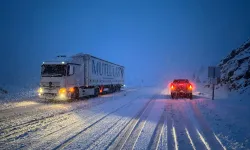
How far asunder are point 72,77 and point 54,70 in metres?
1.65

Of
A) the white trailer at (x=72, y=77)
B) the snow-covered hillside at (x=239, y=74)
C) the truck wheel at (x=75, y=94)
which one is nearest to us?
the white trailer at (x=72, y=77)

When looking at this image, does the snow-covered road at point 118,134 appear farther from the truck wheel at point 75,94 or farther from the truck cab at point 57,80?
the truck wheel at point 75,94

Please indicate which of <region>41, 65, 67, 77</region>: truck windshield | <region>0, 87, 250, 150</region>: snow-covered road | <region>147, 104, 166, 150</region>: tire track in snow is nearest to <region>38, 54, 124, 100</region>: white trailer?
<region>41, 65, 67, 77</region>: truck windshield

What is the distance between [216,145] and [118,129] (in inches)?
133

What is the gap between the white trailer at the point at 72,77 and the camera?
1873 cm

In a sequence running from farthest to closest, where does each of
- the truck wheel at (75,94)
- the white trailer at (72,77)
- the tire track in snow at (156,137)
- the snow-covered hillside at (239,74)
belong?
the snow-covered hillside at (239,74) → the truck wheel at (75,94) → the white trailer at (72,77) → the tire track in snow at (156,137)

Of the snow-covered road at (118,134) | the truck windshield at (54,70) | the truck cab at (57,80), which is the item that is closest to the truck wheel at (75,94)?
the truck cab at (57,80)

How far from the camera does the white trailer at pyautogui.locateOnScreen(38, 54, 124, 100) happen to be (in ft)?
61.5

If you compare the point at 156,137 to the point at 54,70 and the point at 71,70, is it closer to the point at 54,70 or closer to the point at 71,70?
the point at 71,70

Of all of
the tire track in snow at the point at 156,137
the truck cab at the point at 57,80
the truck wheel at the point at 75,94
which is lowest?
the tire track in snow at the point at 156,137

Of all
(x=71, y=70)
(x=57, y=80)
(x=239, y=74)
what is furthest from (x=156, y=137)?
(x=239, y=74)

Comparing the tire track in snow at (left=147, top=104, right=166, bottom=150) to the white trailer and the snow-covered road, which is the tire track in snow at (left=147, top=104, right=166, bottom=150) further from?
the white trailer

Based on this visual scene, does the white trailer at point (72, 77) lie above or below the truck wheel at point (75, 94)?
above

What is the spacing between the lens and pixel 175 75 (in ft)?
568
